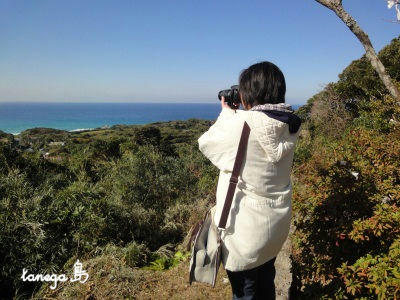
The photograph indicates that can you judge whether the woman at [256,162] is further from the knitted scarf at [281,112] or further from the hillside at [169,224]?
the hillside at [169,224]

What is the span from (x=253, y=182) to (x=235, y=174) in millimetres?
105

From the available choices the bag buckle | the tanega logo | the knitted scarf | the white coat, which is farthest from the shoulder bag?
the tanega logo

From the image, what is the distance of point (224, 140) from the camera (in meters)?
1.37

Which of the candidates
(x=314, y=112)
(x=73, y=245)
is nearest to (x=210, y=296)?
(x=73, y=245)

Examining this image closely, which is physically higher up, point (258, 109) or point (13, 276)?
point (258, 109)

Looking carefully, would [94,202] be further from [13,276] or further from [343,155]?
[343,155]

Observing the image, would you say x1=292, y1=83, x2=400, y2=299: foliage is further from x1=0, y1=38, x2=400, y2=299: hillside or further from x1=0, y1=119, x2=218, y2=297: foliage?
x1=0, y1=119, x2=218, y2=297: foliage

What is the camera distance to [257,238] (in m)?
1.47

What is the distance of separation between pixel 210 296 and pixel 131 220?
1.90 m

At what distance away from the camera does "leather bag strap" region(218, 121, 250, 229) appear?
1.35 m

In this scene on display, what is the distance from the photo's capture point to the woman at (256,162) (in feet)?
4.49

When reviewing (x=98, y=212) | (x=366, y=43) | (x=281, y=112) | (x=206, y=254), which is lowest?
(x=98, y=212)

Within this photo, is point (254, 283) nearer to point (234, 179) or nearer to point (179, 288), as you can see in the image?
point (234, 179)

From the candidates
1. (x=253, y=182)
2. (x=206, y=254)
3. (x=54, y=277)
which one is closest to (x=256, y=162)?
(x=253, y=182)
